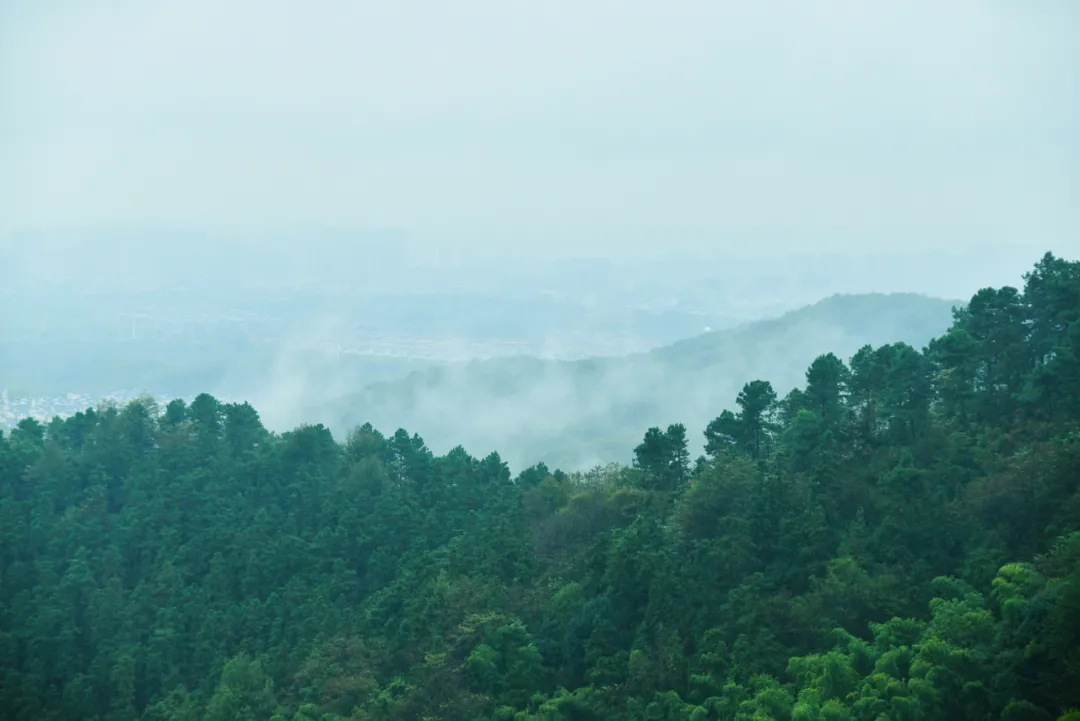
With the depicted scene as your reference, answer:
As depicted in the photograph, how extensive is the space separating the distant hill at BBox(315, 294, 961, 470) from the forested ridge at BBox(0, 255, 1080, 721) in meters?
67.3

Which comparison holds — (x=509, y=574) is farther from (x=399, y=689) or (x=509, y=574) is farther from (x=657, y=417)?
(x=657, y=417)

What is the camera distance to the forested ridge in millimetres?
19609

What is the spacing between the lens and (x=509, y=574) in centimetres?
2772

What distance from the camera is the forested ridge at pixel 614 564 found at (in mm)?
19609

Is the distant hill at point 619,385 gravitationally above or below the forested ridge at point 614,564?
above

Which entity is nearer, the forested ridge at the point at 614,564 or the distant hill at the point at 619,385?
the forested ridge at the point at 614,564

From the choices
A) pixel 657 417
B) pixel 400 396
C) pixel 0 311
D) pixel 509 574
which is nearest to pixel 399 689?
pixel 509 574

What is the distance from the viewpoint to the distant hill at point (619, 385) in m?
112

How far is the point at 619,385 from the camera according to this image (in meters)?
126

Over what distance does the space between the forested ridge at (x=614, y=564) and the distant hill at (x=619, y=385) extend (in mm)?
67309

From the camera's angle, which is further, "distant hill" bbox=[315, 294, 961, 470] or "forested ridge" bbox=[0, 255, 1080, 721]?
"distant hill" bbox=[315, 294, 961, 470]

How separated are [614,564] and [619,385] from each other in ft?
335

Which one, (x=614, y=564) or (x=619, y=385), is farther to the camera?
(x=619, y=385)

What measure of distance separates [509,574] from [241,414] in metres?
14.2
